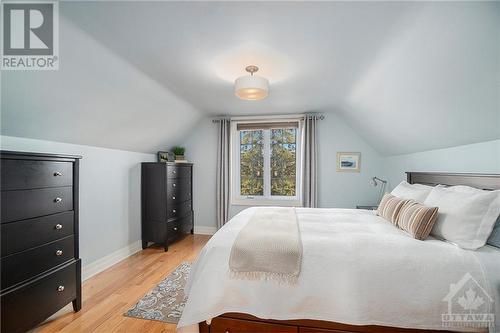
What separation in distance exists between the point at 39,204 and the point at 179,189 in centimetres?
218

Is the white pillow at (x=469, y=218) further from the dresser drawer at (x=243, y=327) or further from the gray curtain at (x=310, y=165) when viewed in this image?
the gray curtain at (x=310, y=165)

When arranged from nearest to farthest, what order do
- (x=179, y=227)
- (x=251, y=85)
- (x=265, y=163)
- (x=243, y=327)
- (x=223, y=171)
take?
(x=243, y=327) → (x=251, y=85) → (x=179, y=227) → (x=223, y=171) → (x=265, y=163)

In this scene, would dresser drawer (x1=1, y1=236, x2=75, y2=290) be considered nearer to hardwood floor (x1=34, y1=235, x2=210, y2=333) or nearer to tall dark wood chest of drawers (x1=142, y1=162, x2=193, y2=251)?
hardwood floor (x1=34, y1=235, x2=210, y2=333)

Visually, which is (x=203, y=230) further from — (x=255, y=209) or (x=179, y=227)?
(x=255, y=209)

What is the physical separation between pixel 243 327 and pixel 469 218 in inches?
63.8

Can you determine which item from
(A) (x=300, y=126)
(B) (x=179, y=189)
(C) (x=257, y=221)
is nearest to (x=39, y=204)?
(C) (x=257, y=221)

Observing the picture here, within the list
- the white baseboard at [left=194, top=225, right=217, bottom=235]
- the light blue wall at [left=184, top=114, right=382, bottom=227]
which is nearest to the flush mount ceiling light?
the light blue wall at [left=184, top=114, right=382, bottom=227]

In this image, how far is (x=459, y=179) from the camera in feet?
6.57

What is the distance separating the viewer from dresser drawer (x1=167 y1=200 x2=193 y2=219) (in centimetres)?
353

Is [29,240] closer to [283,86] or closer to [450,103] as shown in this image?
[283,86]

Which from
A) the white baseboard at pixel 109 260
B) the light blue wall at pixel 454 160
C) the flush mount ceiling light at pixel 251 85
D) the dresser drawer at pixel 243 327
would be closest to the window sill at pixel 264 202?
the light blue wall at pixel 454 160

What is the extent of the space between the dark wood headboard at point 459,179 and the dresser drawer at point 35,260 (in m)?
3.38

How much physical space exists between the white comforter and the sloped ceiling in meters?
1.21

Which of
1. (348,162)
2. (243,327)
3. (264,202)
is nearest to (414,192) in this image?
(348,162)
